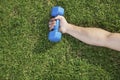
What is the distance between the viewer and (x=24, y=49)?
162 inches

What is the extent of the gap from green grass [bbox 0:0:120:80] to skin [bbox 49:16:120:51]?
0.35 feet

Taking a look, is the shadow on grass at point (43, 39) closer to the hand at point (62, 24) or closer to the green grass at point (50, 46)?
the green grass at point (50, 46)

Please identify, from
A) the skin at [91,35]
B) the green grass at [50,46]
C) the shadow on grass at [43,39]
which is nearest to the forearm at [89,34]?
the skin at [91,35]

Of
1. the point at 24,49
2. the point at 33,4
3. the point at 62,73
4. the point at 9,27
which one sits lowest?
the point at 62,73

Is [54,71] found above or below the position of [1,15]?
below

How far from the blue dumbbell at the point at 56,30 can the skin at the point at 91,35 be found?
0.15 ft

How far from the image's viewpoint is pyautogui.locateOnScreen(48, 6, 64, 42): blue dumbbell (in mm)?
3925

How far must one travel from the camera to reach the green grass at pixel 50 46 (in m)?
4.04

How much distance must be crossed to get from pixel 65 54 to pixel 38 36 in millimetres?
396

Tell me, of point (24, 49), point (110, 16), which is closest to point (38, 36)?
point (24, 49)

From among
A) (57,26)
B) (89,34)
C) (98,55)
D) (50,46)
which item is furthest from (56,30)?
(98,55)

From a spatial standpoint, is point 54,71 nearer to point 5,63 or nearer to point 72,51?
point 72,51

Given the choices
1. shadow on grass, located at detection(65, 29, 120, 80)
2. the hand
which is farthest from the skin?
Answer: shadow on grass, located at detection(65, 29, 120, 80)

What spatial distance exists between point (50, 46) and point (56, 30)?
253mm
